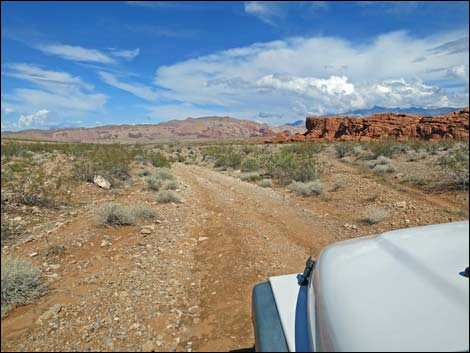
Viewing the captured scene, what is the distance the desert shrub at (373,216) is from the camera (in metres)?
6.41

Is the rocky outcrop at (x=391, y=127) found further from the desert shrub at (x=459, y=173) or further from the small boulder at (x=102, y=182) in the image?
the small boulder at (x=102, y=182)

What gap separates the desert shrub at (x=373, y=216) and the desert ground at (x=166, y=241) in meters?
0.02

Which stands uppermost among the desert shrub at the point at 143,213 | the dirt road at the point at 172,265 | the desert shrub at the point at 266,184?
the desert shrub at the point at 143,213

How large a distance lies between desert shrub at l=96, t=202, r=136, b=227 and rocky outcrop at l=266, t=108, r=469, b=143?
35.7m

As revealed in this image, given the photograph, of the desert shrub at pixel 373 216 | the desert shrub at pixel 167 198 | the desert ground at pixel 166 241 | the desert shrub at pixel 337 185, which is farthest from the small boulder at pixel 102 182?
the desert shrub at pixel 373 216

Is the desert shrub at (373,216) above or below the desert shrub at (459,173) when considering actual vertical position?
below

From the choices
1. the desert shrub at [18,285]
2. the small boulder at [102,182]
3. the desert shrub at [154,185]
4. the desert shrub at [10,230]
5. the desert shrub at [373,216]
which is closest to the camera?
the desert shrub at [18,285]

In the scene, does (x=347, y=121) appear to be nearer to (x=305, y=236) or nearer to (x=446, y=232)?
(x=305, y=236)

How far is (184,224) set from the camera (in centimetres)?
632

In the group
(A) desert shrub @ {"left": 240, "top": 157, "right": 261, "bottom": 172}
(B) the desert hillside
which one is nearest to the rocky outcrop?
(A) desert shrub @ {"left": 240, "top": 157, "right": 261, "bottom": 172}

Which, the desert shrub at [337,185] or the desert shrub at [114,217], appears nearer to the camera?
the desert shrub at [114,217]

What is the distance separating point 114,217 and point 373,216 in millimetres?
5372

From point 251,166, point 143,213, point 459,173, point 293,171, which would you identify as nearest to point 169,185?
point 143,213

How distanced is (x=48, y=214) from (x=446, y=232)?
7019 mm
